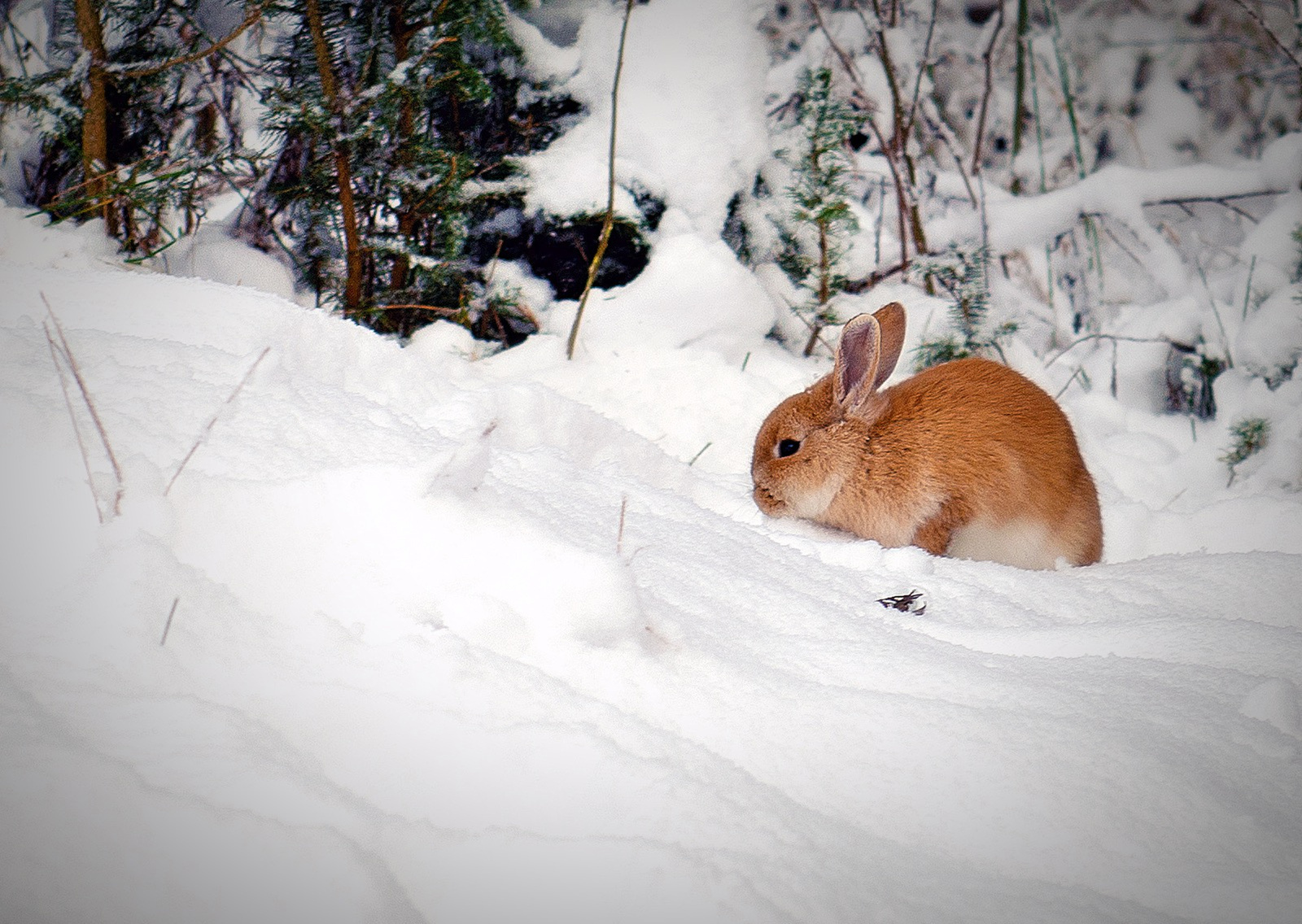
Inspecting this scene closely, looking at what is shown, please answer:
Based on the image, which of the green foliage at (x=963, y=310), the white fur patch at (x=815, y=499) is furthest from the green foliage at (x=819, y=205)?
the white fur patch at (x=815, y=499)

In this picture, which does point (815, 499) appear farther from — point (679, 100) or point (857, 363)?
point (679, 100)

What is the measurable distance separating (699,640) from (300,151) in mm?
2269

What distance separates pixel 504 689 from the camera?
1127mm

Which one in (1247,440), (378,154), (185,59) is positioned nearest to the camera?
(185,59)

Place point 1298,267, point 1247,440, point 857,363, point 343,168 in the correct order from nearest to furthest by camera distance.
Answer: point 343,168
point 857,363
point 1247,440
point 1298,267

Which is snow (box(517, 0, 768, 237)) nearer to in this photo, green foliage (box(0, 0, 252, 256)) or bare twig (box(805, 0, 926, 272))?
bare twig (box(805, 0, 926, 272))

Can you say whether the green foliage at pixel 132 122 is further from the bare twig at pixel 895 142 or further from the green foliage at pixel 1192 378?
the green foliage at pixel 1192 378

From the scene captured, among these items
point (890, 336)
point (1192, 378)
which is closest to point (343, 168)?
point (890, 336)

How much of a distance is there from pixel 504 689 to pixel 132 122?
2.36 metres

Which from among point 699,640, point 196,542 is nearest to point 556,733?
point 699,640

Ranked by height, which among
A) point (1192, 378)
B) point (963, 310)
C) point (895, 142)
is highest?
point (895, 142)

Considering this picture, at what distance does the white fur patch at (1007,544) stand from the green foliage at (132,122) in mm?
2193

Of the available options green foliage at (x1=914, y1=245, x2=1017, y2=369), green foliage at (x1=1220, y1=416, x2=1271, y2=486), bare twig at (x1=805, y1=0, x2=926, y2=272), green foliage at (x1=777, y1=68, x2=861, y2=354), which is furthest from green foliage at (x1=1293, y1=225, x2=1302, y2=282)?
green foliage at (x1=777, y1=68, x2=861, y2=354)

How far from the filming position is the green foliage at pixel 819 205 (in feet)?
10.9
